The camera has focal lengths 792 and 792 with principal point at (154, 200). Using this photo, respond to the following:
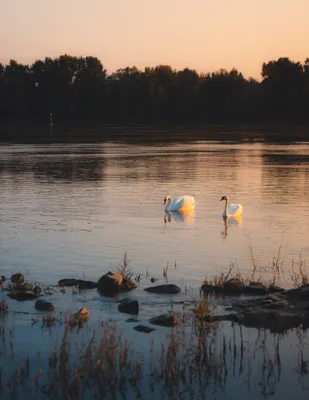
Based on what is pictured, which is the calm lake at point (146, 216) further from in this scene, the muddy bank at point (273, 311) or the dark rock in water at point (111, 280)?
the muddy bank at point (273, 311)

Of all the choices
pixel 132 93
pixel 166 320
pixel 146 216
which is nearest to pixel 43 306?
pixel 166 320

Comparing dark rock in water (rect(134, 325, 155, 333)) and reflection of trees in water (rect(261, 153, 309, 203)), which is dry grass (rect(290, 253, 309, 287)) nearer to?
dark rock in water (rect(134, 325, 155, 333))

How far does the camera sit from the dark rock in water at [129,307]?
44.3 ft

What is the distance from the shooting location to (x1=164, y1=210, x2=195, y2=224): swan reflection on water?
2517cm

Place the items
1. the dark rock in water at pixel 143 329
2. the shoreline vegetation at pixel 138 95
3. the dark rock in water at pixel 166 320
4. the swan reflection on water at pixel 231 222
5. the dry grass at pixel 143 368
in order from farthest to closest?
the shoreline vegetation at pixel 138 95
the swan reflection on water at pixel 231 222
the dark rock in water at pixel 166 320
the dark rock in water at pixel 143 329
the dry grass at pixel 143 368

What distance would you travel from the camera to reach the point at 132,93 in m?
145

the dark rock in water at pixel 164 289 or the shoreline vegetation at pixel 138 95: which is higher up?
the shoreline vegetation at pixel 138 95

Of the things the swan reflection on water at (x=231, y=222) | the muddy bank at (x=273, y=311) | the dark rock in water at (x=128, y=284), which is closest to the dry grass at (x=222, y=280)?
Result: the muddy bank at (x=273, y=311)

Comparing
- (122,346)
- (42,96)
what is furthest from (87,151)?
(42,96)

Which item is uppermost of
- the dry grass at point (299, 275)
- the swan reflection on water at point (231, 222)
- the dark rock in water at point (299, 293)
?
the dark rock in water at point (299, 293)

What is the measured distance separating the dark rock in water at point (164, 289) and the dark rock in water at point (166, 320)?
2.00 meters

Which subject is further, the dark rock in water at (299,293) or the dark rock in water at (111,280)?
the dark rock in water at (111,280)

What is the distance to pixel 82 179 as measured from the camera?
3956 cm

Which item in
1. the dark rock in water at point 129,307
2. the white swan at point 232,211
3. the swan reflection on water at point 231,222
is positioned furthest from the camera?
the white swan at point 232,211
